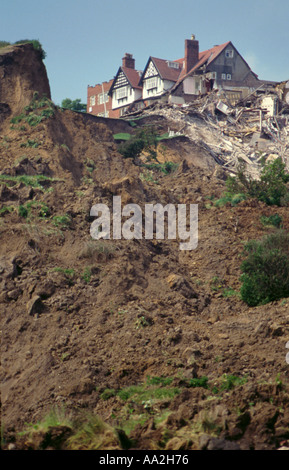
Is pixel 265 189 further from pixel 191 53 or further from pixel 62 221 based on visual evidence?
pixel 191 53

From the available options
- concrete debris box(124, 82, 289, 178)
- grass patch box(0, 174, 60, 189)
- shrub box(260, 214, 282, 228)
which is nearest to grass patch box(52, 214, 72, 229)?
grass patch box(0, 174, 60, 189)

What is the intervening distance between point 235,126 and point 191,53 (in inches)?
584

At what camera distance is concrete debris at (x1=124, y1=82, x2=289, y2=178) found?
3180 centimetres

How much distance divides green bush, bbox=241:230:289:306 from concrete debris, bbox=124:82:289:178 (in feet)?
46.8

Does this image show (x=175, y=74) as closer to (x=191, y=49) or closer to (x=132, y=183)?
(x=191, y=49)

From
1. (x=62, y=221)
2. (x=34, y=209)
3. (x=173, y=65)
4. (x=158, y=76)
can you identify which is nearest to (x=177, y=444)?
(x=62, y=221)

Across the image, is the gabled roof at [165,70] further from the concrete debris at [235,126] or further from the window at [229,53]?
the concrete debris at [235,126]

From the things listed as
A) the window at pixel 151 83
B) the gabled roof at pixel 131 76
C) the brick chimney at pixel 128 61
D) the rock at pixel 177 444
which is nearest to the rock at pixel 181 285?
the rock at pixel 177 444

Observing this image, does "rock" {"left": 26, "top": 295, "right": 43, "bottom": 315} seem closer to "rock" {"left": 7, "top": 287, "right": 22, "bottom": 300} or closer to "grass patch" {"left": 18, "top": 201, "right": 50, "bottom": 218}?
"rock" {"left": 7, "top": 287, "right": 22, "bottom": 300}

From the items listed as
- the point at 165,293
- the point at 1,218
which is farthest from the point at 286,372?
the point at 1,218

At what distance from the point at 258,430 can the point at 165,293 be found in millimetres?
6197

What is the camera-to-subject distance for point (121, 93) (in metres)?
50.8

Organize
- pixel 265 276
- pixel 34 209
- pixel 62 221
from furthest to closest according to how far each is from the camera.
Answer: pixel 34 209
pixel 62 221
pixel 265 276

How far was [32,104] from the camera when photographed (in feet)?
82.2
